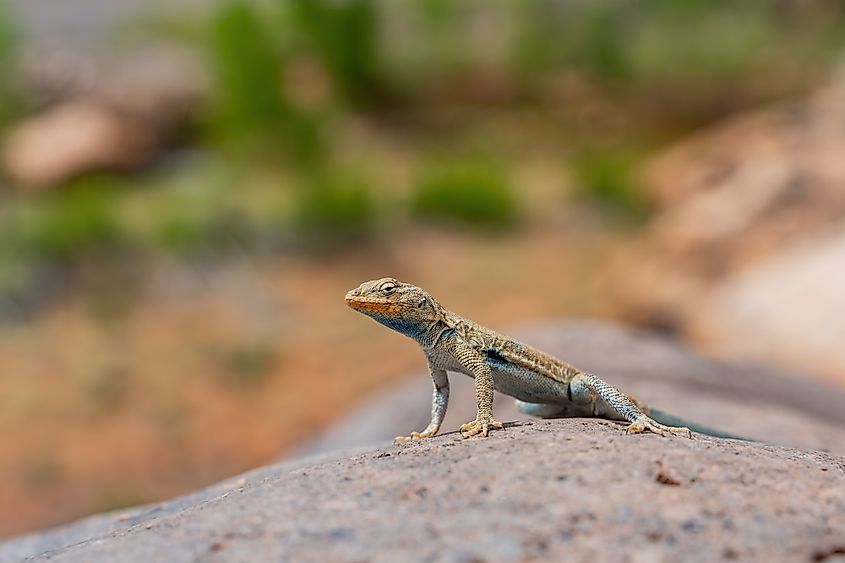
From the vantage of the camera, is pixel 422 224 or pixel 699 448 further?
pixel 422 224

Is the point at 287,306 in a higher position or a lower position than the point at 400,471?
higher

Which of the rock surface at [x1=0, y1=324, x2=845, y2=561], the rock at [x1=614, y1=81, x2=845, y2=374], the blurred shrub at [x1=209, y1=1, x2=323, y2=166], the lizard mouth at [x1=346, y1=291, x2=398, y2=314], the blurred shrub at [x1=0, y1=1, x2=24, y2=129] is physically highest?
the blurred shrub at [x1=0, y1=1, x2=24, y2=129]

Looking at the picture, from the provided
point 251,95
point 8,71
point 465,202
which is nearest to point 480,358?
point 465,202

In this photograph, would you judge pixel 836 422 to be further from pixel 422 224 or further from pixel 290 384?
pixel 422 224

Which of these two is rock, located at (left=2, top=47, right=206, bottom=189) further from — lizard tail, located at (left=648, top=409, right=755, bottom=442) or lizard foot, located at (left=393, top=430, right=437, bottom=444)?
lizard tail, located at (left=648, top=409, right=755, bottom=442)

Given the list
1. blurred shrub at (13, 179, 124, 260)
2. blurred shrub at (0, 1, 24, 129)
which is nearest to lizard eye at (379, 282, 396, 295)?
blurred shrub at (13, 179, 124, 260)

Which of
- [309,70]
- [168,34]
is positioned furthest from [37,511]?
[168,34]

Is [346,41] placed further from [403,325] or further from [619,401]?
[619,401]
